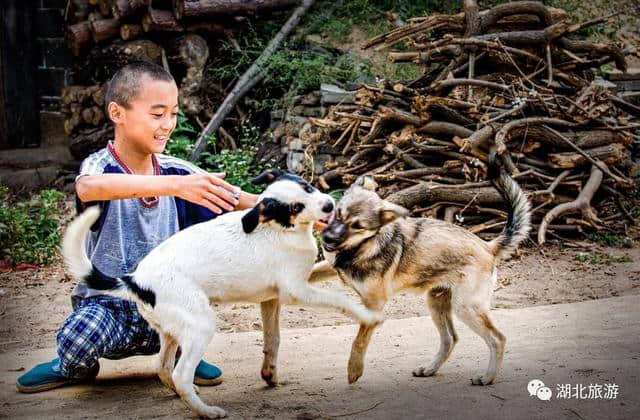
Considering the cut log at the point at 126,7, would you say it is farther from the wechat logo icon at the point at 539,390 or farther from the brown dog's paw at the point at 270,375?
the wechat logo icon at the point at 539,390

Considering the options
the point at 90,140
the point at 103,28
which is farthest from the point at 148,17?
the point at 90,140

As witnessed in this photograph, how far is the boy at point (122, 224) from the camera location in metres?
3.62

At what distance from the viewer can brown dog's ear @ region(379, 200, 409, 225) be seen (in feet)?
12.3

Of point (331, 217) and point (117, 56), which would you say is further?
point (117, 56)

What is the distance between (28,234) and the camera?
25.2 feet

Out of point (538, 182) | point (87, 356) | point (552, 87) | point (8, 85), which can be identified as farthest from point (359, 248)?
point (8, 85)

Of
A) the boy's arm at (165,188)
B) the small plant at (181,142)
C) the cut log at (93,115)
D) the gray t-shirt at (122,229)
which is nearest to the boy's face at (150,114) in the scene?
A: the gray t-shirt at (122,229)

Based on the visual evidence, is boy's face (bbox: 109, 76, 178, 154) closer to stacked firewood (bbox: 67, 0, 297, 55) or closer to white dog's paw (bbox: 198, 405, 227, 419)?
white dog's paw (bbox: 198, 405, 227, 419)

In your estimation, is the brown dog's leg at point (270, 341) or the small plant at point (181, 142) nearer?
the brown dog's leg at point (270, 341)

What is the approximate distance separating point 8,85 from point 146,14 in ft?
9.68

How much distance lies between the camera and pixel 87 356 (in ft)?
11.9

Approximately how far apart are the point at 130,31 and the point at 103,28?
390mm

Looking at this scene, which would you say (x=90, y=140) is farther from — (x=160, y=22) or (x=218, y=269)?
(x=218, y=269)

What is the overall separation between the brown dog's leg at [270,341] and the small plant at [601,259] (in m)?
4.29
